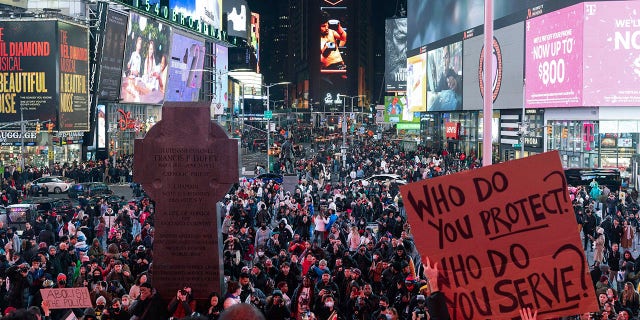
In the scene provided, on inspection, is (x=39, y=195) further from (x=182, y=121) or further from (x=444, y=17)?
(x=444, y=17)

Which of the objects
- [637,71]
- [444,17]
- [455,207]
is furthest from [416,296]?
[444,17]

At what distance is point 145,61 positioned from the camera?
7931 cm

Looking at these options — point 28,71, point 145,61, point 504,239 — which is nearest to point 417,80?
point 145,61

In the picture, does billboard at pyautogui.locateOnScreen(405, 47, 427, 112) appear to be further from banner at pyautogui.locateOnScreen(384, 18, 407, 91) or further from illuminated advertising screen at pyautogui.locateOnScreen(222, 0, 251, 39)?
illuminated advertising screen at pyautogui.locateOnScreen(222, 0, 251, 39)

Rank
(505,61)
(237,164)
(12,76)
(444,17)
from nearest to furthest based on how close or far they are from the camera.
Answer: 1. (237,164)
2. (12,76)
3. (505,61)
4. (444,17)

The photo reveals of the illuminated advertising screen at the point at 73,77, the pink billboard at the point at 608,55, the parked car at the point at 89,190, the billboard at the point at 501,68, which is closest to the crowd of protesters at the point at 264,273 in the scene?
the parked car at the point at 89,190

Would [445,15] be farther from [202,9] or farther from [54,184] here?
[54,184]

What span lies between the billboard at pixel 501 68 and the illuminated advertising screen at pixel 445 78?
7.72 feet

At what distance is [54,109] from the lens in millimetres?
61969

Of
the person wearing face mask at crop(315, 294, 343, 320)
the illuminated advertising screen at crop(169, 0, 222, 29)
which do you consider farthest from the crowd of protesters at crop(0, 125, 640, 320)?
the illuminated advertising screen at crop(169, 0, 222, 29)

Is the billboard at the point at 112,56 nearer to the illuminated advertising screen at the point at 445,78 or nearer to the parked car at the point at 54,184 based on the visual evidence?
the parked car at the point at 54,184

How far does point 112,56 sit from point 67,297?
58.6 meters

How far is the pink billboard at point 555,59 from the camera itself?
184ft

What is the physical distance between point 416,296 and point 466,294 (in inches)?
274
